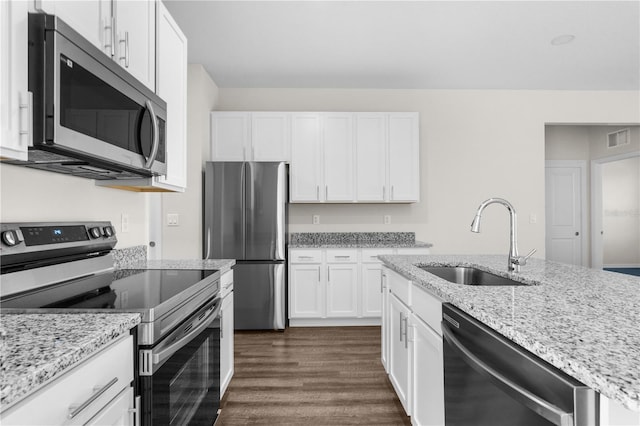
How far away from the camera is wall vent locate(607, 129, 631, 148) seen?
553cm

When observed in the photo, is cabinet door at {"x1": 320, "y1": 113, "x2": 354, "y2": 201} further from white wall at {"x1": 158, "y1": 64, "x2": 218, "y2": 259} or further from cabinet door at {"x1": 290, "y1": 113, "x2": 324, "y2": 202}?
white wall at {"x1": 158, "y1": 64, "x2": 218, "y2": 259}

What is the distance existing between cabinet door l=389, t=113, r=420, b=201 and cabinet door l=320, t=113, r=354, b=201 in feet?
1.53

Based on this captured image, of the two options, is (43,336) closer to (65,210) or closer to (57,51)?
(57,51)

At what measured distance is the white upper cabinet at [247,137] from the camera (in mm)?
4145

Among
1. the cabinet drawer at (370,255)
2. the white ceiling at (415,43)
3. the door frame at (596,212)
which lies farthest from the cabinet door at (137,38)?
the door frame at (596,212)

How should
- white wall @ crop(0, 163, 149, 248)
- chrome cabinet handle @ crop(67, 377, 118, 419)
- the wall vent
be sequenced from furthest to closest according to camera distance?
1. the wall vent
2. white wall @ crop(0, 163, 149, 248)
3. chrome cabinet handle @ crop(67, 377, 118, 419)

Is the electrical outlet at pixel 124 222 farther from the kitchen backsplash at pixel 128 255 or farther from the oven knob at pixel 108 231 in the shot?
the oven knob at pixel 108 231

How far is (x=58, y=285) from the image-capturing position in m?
1.50

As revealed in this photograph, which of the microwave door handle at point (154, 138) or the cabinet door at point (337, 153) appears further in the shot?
the cabinet door at point (337, 153)

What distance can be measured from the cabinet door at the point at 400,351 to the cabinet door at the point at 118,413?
1320 millimetres

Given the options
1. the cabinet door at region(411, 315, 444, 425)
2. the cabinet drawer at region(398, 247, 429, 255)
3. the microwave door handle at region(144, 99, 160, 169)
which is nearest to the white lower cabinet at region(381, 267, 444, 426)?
the cabinet door at region(411, 315, 444, 425)

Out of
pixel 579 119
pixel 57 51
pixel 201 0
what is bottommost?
pixel 57 51

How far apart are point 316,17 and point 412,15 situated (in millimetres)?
757

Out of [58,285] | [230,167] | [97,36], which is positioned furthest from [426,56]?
[58,285]
